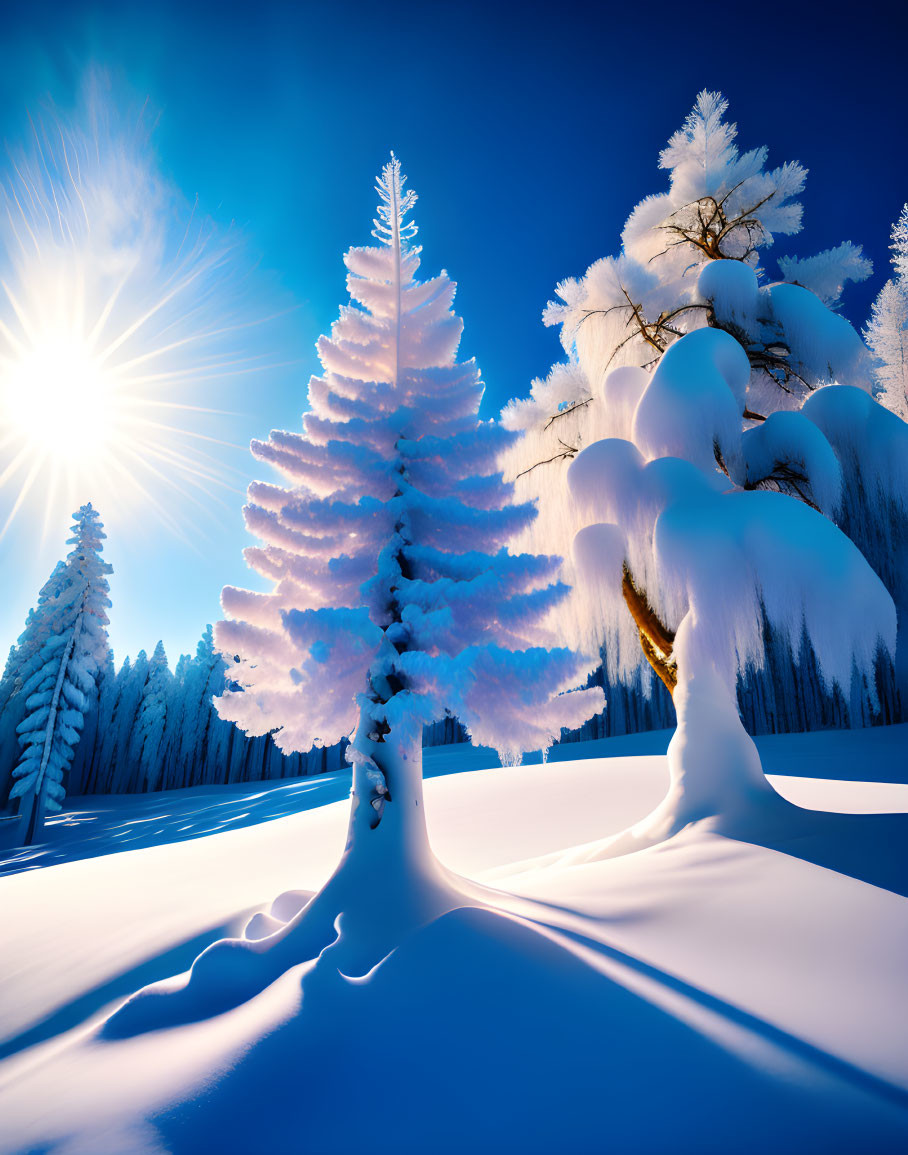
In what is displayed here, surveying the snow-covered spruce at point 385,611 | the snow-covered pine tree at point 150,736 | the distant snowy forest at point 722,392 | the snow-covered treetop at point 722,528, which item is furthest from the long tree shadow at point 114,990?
the snow-covered pine tree at point 150,736

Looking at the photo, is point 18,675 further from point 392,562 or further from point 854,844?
point 854,844

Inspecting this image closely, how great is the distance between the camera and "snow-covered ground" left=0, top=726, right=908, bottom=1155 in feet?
5.69

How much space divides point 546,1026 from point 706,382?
5.36 m

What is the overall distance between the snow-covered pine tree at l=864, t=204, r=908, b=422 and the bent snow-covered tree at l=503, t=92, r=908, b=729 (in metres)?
1.11

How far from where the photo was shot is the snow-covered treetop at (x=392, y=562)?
3.35 m

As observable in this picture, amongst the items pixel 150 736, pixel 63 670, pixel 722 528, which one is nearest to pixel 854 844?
pixel 722 528

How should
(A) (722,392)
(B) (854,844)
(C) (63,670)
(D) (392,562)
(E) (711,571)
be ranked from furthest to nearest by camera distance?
(C) (63,670) < (A) (722,392) < (E) (711,571) < (D) (392,562) < (B) (854,844)

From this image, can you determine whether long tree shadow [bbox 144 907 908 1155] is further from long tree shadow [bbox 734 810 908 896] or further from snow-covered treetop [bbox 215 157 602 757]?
long tree shadow [bbox 734 810 908 896]

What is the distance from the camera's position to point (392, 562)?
3703mm

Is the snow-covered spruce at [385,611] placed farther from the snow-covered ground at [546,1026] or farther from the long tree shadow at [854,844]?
the long tree shadow at [854,844]

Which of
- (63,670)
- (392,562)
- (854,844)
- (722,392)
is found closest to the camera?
(854,844)

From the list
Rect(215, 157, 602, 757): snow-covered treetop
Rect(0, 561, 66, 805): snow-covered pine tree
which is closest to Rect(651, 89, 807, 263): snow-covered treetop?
Rect(215, 157, 602, 757): snow-covered treetop

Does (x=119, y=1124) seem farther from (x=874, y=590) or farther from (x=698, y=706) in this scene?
(x=874, y=590)

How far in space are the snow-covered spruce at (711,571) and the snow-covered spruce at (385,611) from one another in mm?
1705
